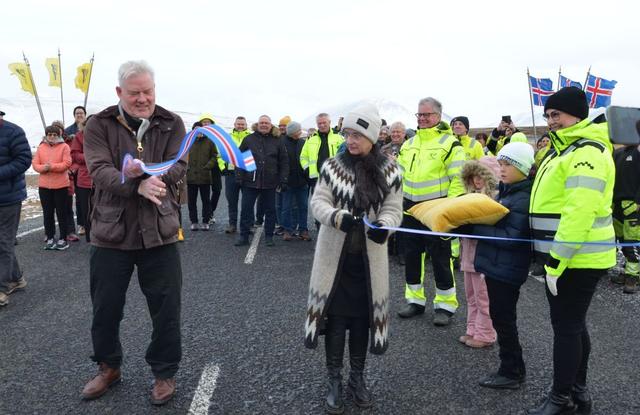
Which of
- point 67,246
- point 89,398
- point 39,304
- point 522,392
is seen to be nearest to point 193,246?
point 67,246

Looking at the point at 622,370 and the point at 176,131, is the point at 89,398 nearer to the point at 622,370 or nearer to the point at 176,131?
the point at 176,131

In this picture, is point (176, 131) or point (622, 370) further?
point (622, 370)

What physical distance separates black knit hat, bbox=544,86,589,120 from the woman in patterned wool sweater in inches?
42.0

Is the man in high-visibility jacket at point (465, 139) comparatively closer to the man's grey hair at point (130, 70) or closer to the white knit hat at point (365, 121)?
the white knit hat at point (365, 121)

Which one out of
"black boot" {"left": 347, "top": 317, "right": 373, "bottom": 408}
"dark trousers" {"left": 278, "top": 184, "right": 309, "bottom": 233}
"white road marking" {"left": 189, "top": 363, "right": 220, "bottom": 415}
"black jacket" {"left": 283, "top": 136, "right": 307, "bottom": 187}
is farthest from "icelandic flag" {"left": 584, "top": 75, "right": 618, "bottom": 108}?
"white road marking" {"left": 189, "top": 363, "right": 220, "bottom": 415}

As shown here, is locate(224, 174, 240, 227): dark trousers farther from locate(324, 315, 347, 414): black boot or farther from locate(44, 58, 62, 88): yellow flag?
locate(44, 58, 62, 88): yellow flag

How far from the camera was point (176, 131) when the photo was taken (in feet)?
10.0

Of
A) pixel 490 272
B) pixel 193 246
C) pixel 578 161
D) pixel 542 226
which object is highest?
pixel 578 161

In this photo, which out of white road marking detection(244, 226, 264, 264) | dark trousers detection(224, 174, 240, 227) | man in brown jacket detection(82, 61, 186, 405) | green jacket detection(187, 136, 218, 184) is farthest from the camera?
green jacket detection(187, 136, 218, 184)

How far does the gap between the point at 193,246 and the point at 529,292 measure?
16.9ft

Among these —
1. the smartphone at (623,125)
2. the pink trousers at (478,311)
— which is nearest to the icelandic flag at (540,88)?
the pink trousers at (478,311)

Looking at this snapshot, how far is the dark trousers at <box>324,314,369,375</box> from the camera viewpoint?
2.98 metres

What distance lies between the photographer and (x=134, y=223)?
9.48 feet

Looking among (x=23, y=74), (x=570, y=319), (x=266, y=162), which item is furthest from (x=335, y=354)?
(x=23, y=74)
